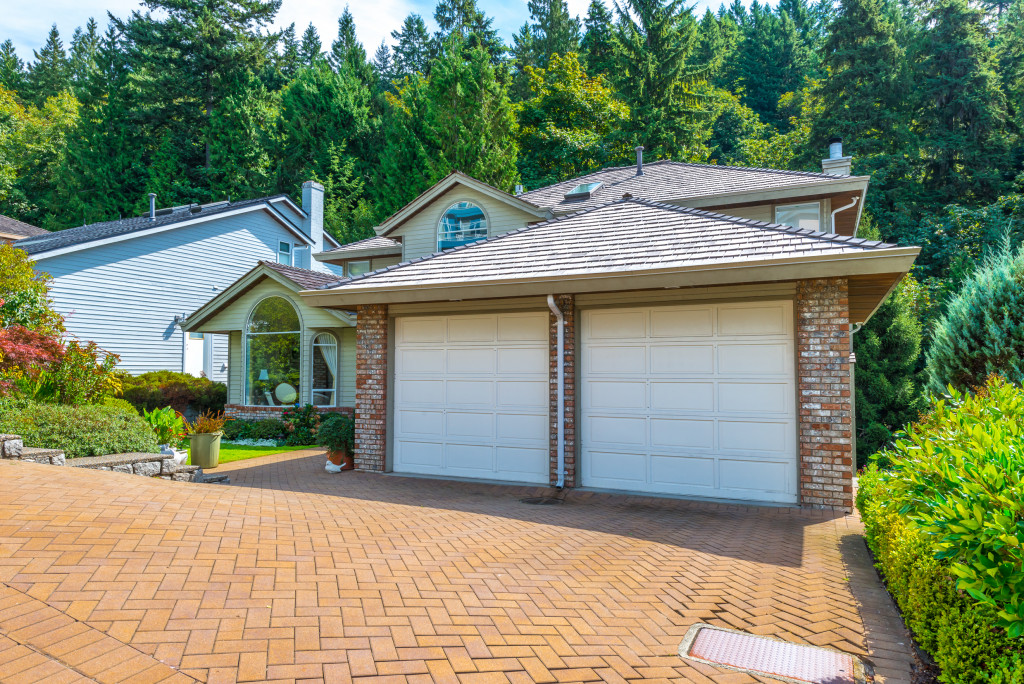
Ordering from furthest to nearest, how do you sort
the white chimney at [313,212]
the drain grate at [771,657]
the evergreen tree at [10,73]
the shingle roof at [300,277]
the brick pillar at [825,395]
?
the evergreen tree at [10,73], the white chimney at [313,212], the shingle roof at [300,277], the brick pillar at [825,395], the drain grate at [771,657]

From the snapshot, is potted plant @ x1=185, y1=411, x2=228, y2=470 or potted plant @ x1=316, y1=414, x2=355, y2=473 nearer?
potted plant @ x1=316, y1=414, x2=355, y2=473

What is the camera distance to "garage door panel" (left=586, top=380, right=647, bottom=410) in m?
8.81

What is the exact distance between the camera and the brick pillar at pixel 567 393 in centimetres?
905

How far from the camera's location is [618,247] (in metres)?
9.35

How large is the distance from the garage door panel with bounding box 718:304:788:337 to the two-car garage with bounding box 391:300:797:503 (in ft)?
0.04

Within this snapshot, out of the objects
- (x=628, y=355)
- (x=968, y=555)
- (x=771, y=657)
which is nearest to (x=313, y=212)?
(x=628, y=355)

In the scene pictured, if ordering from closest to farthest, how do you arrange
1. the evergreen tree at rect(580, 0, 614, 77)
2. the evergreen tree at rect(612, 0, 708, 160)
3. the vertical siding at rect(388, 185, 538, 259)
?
1. the vertical siding at rect(388, 185, 538, 259)
2. the evergreen tree at rect(612, 0, 708, 160)
3. the evergreen tree at rect(580, 0, 614, 77)

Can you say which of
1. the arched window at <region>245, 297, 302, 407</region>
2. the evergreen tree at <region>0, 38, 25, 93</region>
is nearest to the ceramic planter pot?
the arched window at <region>245, 297, 302, 407</region>

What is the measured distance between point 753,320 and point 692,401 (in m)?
1.30

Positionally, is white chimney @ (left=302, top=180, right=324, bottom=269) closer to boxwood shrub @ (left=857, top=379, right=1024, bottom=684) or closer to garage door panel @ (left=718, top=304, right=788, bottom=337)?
garage door panel @ (left=718, top=304, right=788, bottom=337)

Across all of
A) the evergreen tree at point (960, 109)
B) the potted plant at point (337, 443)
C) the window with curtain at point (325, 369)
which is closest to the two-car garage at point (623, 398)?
the potted plant at point (337, 443)

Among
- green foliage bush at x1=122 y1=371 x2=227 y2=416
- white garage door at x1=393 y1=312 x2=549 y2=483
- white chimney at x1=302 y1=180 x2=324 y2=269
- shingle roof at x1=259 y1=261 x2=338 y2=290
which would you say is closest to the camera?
white garage door at x1=393 y1=312 x2=549 y2=483

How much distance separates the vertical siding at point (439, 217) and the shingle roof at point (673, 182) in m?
1.02

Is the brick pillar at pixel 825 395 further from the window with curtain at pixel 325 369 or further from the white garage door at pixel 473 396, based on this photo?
the window with curtain at pixel 325 369
